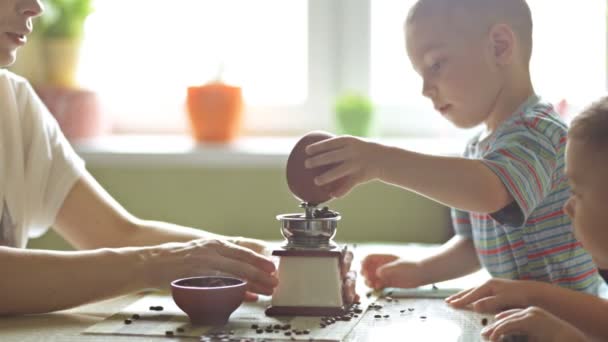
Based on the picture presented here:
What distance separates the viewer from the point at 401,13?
3.18m

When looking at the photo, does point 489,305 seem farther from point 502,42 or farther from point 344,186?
point 502,42

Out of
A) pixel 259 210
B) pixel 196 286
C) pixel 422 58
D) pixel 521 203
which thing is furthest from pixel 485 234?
pixel 259 210

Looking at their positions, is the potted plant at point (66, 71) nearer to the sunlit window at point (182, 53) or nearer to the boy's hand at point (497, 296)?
the sunlit window at point (182, 53)

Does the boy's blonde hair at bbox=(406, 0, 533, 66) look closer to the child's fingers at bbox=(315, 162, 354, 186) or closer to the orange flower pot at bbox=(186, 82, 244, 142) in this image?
the child's fingers at bbox=(315, 162, 354, 186)

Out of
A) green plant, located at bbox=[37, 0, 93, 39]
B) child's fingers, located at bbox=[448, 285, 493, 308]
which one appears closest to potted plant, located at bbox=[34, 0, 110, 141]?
green plant, located at bbox=[37, 0, 93, 39]

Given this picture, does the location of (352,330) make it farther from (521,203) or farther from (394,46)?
(394,46)

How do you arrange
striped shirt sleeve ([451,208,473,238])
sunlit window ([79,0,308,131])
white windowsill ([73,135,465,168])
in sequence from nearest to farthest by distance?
striped shirt sleeve ([451,208,473,238])
white windowsill ([73,135,465,168])
sunlit window ([79,0,308,131])

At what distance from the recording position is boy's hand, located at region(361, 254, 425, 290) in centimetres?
164

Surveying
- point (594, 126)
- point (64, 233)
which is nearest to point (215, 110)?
point (64, 233)

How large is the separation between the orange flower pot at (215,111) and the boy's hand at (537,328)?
1914mm

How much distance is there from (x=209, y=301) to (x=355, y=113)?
1750 mm

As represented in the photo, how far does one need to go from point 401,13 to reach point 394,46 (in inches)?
4.5

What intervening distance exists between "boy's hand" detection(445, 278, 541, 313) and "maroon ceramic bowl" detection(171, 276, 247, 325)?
0.36 m

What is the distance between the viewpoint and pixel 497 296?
143cm
